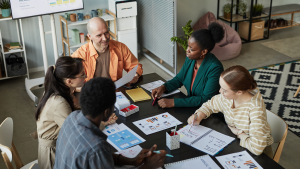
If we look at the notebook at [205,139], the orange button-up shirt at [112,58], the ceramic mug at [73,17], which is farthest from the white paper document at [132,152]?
the ceramic mug at [73,17]

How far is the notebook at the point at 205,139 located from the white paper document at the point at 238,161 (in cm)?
7

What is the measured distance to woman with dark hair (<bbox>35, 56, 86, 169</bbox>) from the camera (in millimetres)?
1887

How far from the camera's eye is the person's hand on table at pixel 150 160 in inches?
64.9

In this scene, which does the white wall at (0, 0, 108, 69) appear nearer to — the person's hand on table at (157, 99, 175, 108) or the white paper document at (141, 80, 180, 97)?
Answer: the white paper document at (141, 80, 180, 97)

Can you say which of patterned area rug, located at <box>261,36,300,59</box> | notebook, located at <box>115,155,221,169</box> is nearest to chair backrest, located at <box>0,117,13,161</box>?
notebook, located at <box>115,155,221,169</box>

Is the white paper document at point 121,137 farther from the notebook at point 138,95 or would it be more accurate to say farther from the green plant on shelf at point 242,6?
the green plant on shelf at point 242,6

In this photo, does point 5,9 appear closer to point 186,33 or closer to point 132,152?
point 186,33

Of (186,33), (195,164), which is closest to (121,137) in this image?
(195,164)

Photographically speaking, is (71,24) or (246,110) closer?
(246,110)

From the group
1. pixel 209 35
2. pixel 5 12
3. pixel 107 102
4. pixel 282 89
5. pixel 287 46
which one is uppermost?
pixel 5 12

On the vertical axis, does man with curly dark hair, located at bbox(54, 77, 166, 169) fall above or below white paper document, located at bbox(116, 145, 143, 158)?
above

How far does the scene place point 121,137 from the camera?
1972mm

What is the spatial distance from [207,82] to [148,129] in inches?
27.4

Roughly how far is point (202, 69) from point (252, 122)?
769 millimetres
